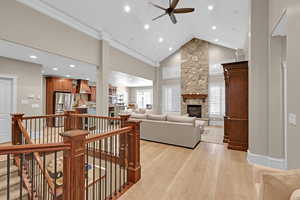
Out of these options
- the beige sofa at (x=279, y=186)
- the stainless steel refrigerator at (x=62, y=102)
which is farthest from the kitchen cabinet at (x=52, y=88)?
the beige sofa at (x=279, y=186)

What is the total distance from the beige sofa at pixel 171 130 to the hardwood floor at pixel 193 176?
1.07 ft

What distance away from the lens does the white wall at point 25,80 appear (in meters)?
4.85

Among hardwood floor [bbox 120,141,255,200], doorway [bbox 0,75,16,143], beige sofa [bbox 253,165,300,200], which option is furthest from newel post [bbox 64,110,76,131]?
beige sofa [bbox 253,165,300,200]

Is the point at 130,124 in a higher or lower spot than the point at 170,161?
higher

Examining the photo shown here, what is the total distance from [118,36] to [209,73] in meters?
5.92

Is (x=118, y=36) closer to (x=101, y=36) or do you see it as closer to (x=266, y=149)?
(x=101, y=36)

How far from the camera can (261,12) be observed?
10.4ft

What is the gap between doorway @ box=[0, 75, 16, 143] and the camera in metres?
4.79

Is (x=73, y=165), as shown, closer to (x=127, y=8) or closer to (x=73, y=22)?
(x=73, y=22)

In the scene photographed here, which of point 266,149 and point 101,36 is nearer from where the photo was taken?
point 266,149

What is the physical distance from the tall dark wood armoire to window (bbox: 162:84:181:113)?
5583 millimetres

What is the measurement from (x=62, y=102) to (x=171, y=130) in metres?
6.53

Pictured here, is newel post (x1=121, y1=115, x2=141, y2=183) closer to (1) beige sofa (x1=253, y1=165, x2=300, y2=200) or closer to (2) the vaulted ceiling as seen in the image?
(1) beige sofa (x1=253, y1=165, x2=300, y2=200)

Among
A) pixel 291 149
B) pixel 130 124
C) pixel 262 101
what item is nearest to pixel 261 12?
pixel 262 101
